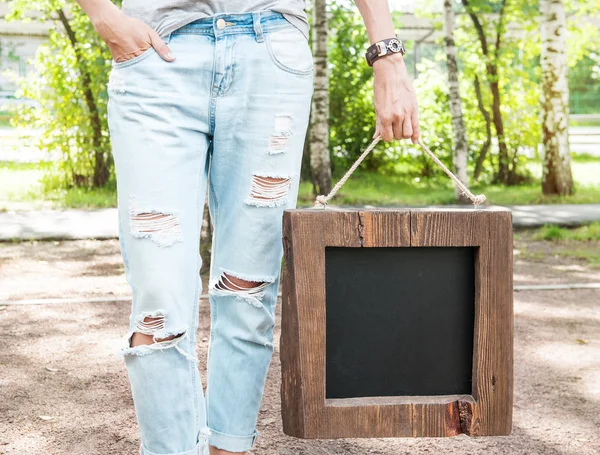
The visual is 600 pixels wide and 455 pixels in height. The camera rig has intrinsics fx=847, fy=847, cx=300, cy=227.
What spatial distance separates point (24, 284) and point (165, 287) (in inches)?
180

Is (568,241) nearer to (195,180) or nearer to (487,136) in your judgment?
(487,136)

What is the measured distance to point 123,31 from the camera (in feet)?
6.05

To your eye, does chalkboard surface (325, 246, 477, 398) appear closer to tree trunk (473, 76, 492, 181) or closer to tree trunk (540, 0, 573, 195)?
tree trunk (540, 0, 573, 195)

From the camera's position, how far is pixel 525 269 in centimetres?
694

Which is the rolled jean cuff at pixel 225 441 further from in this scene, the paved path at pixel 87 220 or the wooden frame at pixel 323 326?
the paved path at pixel 87 220

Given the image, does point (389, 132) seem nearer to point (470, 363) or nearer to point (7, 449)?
point (470, 363)

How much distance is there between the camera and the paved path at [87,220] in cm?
859

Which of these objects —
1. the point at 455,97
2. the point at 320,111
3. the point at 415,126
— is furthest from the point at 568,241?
the point at 415,126

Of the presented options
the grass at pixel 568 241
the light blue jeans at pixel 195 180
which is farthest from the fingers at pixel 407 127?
the grass at pixel 568 241

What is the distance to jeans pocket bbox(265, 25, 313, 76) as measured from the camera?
76.6 inches

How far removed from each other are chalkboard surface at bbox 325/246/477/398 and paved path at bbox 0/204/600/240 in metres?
6.72

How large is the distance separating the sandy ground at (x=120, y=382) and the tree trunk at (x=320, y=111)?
17.4ft

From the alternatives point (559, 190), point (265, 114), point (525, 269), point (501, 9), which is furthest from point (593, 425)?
point (501, 9)

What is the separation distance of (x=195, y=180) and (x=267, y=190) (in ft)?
0.58
